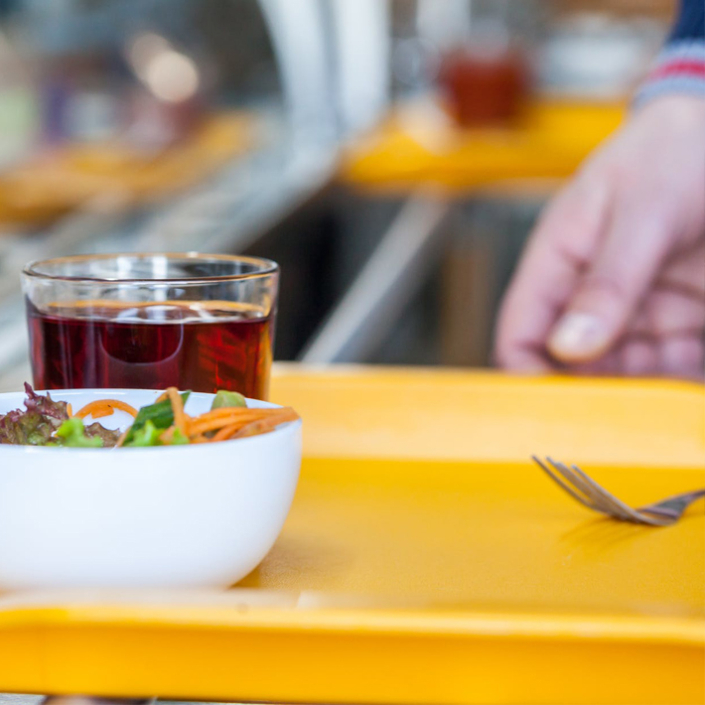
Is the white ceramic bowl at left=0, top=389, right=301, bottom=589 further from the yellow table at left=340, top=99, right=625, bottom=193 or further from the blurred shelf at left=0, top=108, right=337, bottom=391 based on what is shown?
the yellow table at left=340, top=99, right=625, bottom=193

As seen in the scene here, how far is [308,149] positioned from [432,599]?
1.85 metres

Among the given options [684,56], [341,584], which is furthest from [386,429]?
[684,56]

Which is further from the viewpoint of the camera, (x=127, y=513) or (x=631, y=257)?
(x=631, y=257)

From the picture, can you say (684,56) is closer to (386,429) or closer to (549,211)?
(549,211)

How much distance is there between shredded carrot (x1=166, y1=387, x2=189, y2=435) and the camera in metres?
0.36

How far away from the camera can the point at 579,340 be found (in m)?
0.75

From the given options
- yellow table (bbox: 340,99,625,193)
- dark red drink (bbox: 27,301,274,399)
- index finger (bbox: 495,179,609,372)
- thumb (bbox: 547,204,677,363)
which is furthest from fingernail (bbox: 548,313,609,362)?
yellow table (bbox: 340,99,625,193)

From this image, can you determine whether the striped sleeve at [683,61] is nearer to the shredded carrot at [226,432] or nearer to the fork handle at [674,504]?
the fork handle at [674,504]

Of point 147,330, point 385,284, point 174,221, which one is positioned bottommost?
point 385,284

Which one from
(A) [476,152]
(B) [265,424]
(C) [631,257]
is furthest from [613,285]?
(A) [476,152]

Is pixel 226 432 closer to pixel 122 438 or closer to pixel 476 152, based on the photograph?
pixel 122 438

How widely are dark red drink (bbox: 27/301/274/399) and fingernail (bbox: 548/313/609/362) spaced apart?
340mm

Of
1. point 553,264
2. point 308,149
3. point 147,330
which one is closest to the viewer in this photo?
point 147,330

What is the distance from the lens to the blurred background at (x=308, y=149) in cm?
111
